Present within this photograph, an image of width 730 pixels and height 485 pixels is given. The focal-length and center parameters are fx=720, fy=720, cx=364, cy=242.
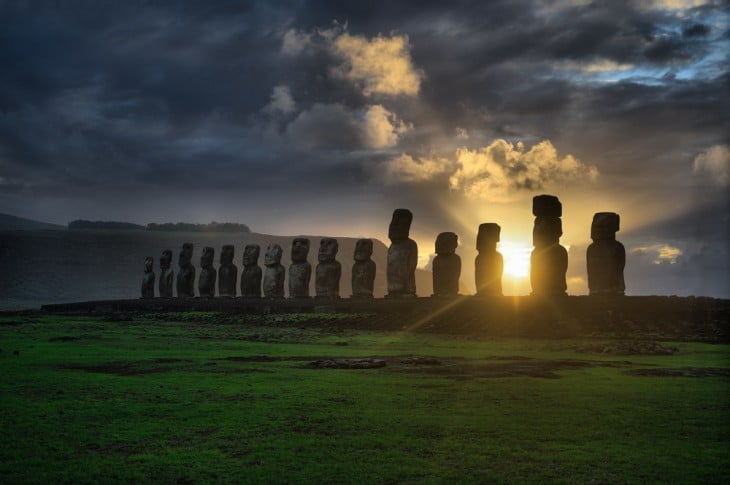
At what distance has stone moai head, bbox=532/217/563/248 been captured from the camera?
26.9m

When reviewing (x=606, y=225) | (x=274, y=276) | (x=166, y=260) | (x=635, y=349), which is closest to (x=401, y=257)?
(x=606, y=225)

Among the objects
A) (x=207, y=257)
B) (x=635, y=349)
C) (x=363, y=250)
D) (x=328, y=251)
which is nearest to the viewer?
(x=635, y=349)

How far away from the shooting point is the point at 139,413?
8227mm

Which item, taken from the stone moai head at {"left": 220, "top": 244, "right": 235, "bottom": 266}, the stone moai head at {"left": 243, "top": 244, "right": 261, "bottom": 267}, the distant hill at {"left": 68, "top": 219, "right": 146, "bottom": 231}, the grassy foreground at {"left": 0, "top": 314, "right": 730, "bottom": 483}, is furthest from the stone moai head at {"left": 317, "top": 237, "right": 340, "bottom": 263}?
the distant hill at {"left": 68, "top": 219, "right": 146, "bottom": 231}

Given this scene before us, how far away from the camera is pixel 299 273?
36031mm

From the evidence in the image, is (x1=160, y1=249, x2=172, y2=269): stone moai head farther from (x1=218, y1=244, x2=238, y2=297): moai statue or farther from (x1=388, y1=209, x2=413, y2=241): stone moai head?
(x1=388, y1=209, x2=413, y2=241): stone moai head

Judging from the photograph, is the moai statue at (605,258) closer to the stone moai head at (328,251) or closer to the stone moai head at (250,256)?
the stone moai head at (328,251)

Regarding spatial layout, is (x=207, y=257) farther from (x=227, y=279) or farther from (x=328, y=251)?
(x=328, y=251)

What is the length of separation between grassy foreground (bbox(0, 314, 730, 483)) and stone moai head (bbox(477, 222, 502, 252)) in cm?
1436

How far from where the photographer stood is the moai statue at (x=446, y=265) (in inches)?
1150

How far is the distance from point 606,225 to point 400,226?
9024 mm

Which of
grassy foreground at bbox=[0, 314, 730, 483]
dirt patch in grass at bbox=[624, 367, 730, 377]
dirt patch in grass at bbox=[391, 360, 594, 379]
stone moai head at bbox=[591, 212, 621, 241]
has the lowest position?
grassy foreground at bbox=[0, 314, 730, 483]

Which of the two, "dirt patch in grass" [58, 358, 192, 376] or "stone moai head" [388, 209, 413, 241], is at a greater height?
"stone moai head" [388, 209, 413, 241]

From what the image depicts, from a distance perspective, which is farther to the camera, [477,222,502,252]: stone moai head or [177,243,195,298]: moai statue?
[177,243,195,298]: moai statue
